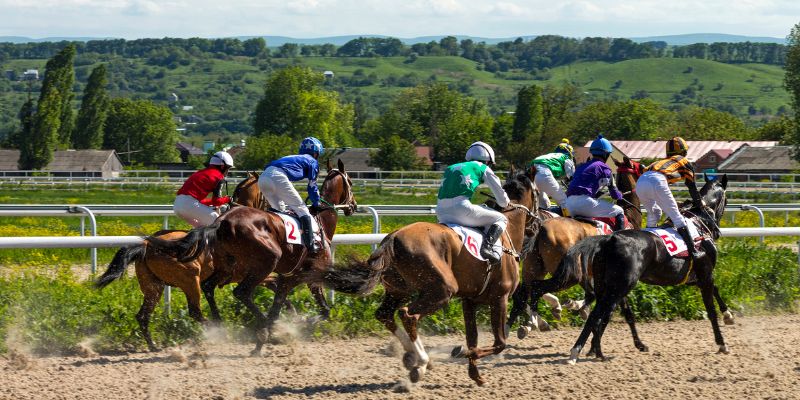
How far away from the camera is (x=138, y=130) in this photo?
367 ft

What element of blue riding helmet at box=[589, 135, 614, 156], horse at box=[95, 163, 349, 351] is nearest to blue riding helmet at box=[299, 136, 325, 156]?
horse at box=[95, 163, 349, 351]

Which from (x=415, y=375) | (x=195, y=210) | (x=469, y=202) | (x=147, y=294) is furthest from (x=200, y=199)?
(x=415, y=375)

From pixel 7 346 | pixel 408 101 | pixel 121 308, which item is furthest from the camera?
pixel 408 101

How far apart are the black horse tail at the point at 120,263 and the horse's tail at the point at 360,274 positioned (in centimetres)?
217

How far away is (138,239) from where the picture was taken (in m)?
9.96

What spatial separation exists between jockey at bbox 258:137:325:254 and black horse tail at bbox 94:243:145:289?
1.33m

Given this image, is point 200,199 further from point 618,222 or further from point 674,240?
point 674,240

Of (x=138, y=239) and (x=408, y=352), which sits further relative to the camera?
(x=138, y=239)

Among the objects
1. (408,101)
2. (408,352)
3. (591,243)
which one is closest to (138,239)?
(408,352)

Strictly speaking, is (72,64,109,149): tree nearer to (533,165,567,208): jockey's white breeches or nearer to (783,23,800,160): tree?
(783,23,800,160): tree

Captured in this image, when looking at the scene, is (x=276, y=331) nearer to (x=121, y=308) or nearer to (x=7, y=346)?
(x=121, y=308)

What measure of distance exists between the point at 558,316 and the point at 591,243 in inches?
67.2

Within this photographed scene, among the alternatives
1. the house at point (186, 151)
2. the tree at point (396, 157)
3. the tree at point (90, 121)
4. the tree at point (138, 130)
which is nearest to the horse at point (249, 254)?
the tree at point (396, 157)

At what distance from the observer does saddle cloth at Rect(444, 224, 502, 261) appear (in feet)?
27.6
